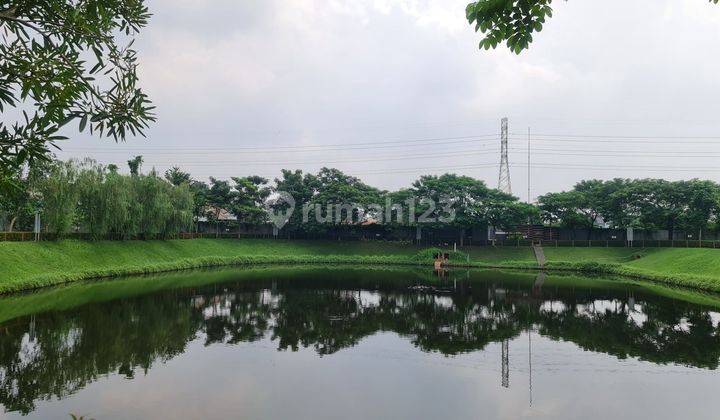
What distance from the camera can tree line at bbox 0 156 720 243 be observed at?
31703 mm

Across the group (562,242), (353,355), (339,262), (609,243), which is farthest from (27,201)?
(609,243)

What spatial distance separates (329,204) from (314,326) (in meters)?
34.3

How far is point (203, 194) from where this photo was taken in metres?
49.4

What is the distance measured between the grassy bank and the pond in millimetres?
3537

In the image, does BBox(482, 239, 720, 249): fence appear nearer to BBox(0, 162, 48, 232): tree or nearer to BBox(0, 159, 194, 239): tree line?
BBox(0, 159, 194, 239): tree line

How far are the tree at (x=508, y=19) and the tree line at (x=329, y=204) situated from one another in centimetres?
3043

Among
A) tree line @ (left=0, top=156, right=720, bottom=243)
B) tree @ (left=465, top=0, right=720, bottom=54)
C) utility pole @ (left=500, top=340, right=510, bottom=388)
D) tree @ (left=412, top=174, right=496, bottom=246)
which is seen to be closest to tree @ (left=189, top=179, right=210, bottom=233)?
tree line @ (left=0, top=156, right=720, bottom=243)

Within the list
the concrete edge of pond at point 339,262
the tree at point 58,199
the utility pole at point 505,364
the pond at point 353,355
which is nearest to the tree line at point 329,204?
the tree at point 58,199

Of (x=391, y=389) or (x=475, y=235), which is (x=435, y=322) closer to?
(x=391, y=389)

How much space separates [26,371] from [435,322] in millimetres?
12538

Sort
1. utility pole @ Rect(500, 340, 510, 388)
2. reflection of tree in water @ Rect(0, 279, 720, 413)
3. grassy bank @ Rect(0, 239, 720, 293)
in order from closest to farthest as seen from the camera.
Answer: utility pole @ Rect(500, 340, 510, 388)
reflection of tree in water @ Rect(0, 279, 720, 413)
grassy bank @ Rect(0, 239, 720, 293)

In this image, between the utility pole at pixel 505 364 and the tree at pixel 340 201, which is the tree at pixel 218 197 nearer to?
the tree at pixel 340 201

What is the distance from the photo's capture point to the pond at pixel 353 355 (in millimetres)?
8992

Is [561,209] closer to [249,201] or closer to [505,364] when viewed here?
[249,201]
